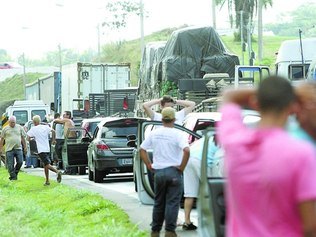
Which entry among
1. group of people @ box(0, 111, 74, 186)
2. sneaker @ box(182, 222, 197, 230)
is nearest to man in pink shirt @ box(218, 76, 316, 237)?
sneaker @ box(182, 222, 197, 230)

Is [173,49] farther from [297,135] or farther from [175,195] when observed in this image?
[297,135]

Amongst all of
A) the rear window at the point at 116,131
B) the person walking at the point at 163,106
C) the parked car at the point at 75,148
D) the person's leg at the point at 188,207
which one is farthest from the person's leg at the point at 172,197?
the parked car at the point at 75,148

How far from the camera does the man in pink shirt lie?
5109mm

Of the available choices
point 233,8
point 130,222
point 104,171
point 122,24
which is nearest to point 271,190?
point 130,222

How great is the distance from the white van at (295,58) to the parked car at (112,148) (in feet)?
17.2

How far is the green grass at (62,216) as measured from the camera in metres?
13.0

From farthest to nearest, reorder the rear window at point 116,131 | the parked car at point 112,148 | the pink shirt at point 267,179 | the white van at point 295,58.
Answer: the white van at point 295,58
the rear window at point 116,131
the parked car at point 112,148
the pink shirt at point 267,179

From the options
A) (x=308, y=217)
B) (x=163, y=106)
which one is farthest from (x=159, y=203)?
(x=308, y=217)

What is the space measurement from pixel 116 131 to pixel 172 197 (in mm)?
13395

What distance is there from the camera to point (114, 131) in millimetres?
25188

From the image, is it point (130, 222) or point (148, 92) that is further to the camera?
point (148, 92)

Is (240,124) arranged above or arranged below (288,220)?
above

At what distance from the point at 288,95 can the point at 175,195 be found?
21.6 feet

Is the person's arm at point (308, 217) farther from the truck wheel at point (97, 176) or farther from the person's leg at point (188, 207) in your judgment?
the truck wheel at point (97, 176)
